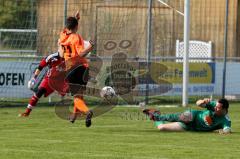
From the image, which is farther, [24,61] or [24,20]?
[24,20]

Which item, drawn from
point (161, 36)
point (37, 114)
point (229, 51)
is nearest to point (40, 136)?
point (37, 114)

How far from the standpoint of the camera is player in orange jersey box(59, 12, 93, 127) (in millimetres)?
17062

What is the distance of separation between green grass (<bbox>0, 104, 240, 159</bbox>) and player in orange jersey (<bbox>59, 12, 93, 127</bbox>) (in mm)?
567

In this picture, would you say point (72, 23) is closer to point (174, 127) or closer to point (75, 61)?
point (75, 61)

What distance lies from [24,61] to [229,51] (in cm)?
974

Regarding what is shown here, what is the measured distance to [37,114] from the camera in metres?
20.5

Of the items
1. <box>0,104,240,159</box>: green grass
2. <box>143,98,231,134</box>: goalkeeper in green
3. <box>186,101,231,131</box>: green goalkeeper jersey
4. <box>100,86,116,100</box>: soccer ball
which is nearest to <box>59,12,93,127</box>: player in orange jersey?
<box>0,104,240,159</box>: green grass

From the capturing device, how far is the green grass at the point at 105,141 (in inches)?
478

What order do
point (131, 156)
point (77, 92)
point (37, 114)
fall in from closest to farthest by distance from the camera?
1. point (131, 156)
2. point (77, 92)
3. point (37, 114)

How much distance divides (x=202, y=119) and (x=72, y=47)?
10.7ft

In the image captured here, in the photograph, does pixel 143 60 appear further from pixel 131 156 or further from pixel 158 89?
pixel 131 156

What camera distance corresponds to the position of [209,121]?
1576 cm

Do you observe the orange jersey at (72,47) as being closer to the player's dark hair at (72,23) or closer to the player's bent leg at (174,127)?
the player's dark hair at (72,23)

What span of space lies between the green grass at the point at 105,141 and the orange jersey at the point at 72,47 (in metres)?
1.30
